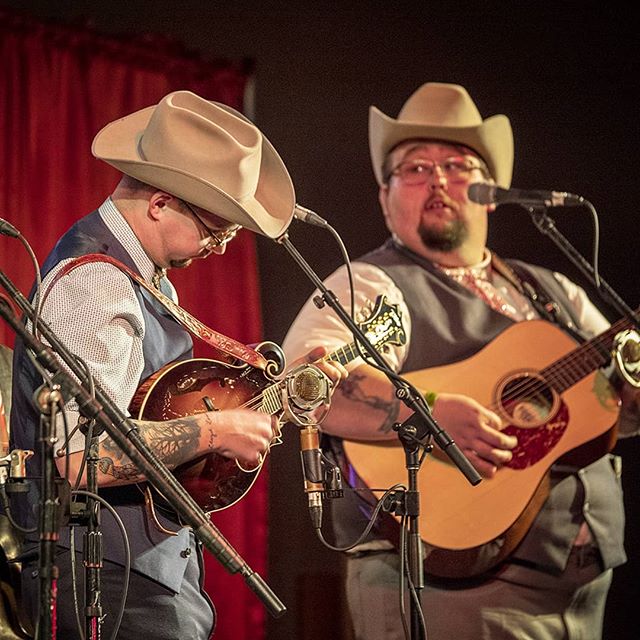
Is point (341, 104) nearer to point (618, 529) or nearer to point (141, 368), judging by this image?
point (618, 529)

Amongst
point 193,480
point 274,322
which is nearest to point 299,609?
point 274,322

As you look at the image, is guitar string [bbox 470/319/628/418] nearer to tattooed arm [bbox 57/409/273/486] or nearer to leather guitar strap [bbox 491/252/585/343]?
leather guitar strap [bbox 491/252/585/343]

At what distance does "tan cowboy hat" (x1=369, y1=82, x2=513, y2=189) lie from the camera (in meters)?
4.64

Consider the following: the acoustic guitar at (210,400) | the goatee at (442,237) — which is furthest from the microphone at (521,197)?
the acoustic guitar at (210,400)

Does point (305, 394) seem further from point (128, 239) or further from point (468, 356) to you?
point (468, 356)

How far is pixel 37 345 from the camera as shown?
224 centimetres

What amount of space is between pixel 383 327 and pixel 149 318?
2.48 ft

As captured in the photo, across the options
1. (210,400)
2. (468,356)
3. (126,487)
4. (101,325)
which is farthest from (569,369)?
(101,325)

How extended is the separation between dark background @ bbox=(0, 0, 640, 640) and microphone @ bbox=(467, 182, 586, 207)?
1446 millimetres

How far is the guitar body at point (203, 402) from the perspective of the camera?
9.39 ft

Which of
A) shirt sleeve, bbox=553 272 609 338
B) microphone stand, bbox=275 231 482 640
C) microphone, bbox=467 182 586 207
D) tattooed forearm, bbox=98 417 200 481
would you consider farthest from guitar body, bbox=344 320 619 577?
tattooed forearm, bbox=98 417 200 481

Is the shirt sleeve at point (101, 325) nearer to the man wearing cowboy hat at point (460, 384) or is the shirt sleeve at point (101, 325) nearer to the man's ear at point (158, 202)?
the man's ear at point (158, 202)

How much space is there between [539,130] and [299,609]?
2.78m

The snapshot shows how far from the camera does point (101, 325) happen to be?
269 centimetres
